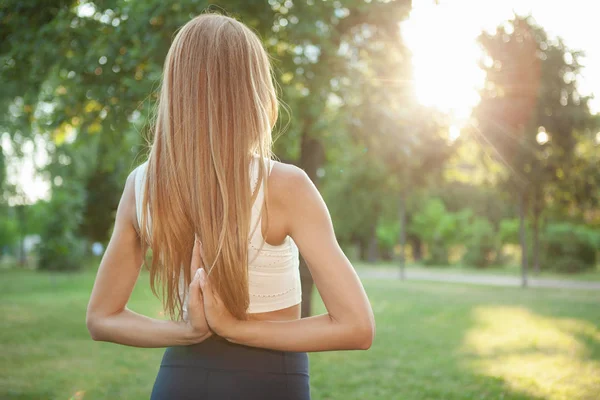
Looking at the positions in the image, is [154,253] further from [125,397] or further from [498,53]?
[498,53]

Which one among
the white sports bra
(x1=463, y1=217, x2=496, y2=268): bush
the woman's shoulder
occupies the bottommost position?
(x1=463, y1=217, x2=496, y2=268): bush

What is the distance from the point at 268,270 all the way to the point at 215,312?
20cm

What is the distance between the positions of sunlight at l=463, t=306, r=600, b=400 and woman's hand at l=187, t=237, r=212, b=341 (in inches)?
236

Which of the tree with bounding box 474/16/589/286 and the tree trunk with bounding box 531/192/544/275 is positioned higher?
the tree with bounding box 474/16/589/286

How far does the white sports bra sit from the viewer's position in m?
1.61

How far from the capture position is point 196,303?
4.99ft

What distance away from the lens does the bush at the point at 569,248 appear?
26.2 m

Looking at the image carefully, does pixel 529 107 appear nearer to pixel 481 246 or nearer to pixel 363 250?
pixel 481 246

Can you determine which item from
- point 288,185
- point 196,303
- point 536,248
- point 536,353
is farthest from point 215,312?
point 536,248

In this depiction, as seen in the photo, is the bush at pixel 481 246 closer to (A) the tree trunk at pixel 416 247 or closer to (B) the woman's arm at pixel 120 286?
(A) the tree trunk at pixel 416 247

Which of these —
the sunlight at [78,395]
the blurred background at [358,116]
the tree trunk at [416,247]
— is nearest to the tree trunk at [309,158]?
the blurred background at [358,116]

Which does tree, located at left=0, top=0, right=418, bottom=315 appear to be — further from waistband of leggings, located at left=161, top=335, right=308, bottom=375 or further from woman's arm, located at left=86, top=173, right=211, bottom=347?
waistband of leggings, located at left=161, top=335, right=308, bottom=375

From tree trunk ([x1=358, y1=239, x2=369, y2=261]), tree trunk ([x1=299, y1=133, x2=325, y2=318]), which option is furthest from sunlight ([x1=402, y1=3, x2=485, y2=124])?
tree trunk ([x1=358, y1=239, x2=369, y2=261])

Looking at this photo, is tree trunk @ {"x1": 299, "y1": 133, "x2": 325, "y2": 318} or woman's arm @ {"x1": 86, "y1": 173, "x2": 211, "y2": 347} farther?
tree trunk @ {"x1": 299, "y1": 133, "x2": 325, "y2": 318}
